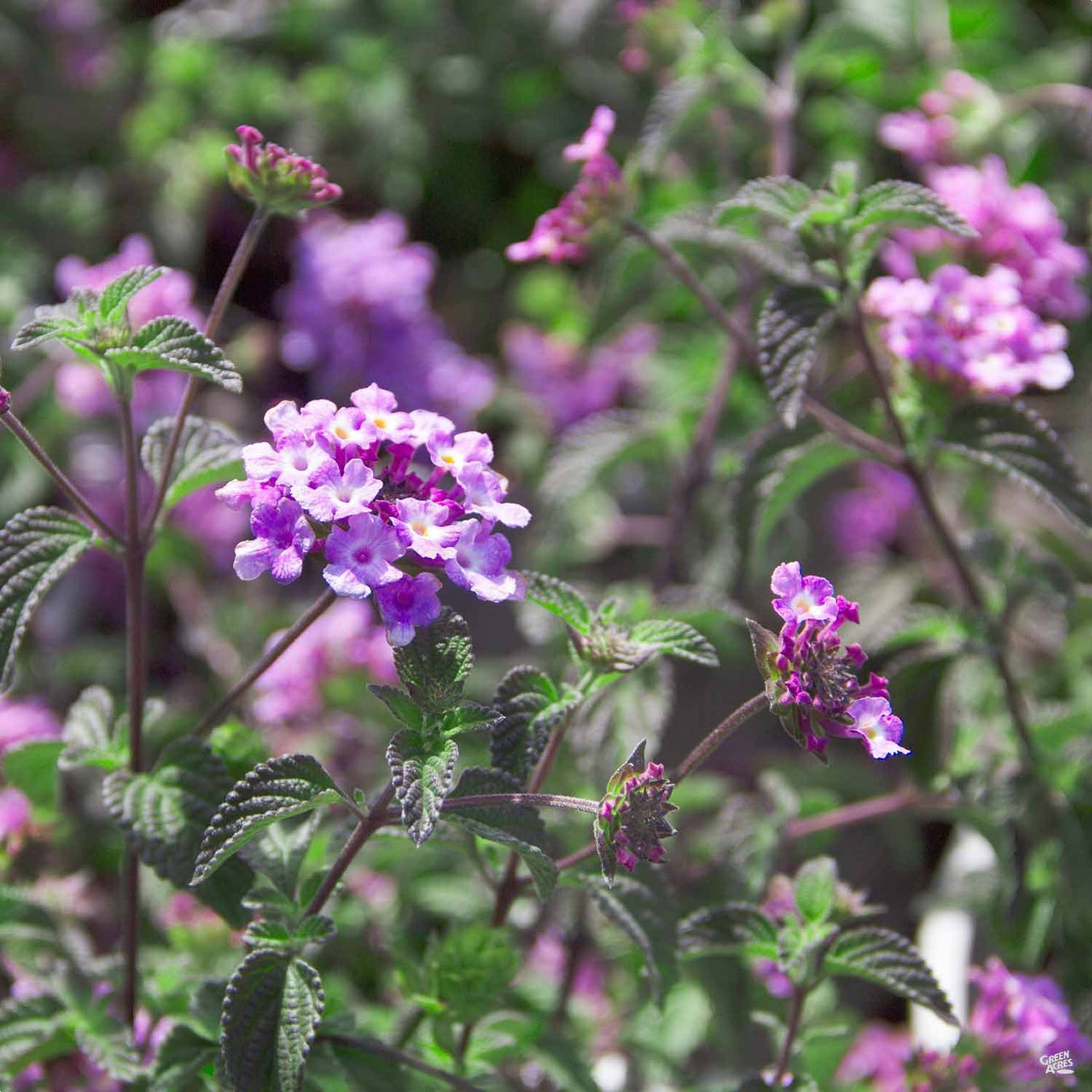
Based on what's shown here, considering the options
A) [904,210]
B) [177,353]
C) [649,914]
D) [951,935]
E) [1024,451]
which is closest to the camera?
[177,353]

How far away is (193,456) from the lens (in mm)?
1151

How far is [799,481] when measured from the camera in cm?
141

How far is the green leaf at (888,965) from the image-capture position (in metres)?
1.07

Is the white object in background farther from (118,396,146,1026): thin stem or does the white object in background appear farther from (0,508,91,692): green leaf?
(0,508,91,692): green leaf

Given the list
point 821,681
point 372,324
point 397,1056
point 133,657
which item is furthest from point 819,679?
point 372,324

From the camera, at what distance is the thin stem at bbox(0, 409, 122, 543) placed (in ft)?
3.09

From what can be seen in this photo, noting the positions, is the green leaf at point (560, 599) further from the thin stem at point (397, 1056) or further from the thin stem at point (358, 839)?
the thin stem at point (397, 1056)

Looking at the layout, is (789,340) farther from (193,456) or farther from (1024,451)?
(193,456)

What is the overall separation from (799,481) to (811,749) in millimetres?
611

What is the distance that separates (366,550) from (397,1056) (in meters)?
0.46

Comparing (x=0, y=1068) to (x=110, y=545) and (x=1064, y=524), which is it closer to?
(x=110, y=545)

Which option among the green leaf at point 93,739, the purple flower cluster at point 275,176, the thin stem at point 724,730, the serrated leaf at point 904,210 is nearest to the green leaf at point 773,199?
the serrated leaf at point 904,210

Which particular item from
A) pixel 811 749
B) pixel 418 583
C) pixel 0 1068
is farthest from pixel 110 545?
pixel 811 749

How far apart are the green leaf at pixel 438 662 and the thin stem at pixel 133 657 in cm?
29
